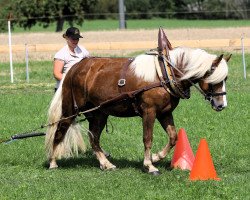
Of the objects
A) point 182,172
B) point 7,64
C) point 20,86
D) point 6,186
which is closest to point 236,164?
point 182,172

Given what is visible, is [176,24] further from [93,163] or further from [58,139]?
[58,139]

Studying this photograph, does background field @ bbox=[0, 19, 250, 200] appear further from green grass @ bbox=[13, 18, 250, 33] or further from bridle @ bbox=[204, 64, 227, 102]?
green grass @ bbox=[13, 18, 250, 33]

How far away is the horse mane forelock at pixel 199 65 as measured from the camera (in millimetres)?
8656

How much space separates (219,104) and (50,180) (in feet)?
7.68

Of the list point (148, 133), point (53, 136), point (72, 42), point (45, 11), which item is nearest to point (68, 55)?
point (72, 42)

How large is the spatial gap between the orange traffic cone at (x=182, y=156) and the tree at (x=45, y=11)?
46687mm

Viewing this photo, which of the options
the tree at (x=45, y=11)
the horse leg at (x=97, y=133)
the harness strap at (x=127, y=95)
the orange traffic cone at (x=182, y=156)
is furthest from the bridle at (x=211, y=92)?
the tree at (x=45, y=11)

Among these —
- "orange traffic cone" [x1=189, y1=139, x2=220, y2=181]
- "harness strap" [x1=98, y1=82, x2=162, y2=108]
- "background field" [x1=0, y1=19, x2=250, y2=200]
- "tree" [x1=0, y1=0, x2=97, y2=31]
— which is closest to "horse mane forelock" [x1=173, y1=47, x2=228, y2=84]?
"harness strap" [x1=98, y1=82, x2=162, y2=108]

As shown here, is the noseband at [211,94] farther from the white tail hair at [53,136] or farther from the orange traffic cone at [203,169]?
the white tail hair at [53,136]

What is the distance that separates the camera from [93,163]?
1026 cm

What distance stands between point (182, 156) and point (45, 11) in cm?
4872

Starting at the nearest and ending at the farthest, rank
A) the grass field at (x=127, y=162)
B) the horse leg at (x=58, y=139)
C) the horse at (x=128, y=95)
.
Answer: the grass field at (x=127, y=162), the horse at (x=128, y=95), the horse leg at (x=58, y=139)

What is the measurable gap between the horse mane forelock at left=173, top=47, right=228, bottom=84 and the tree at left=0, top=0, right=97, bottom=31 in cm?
4707

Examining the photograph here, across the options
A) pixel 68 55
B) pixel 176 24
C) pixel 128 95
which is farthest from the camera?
pixel 176 24
